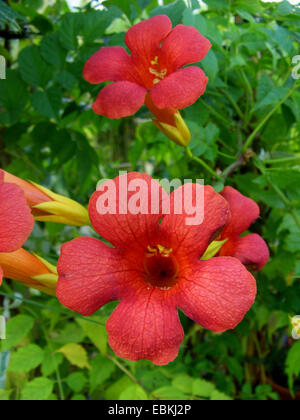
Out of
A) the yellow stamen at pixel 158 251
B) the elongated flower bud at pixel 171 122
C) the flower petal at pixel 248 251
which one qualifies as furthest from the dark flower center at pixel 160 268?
the elongated flower bud at pixel 171 122

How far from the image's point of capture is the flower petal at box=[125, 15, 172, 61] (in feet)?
1.98

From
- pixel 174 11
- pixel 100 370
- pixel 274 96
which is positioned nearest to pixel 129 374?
pixel 100 370

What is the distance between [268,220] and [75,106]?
1.93 ft

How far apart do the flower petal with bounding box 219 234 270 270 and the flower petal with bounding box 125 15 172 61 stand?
0.35m

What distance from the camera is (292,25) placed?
0.82 m

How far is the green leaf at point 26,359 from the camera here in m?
0.79

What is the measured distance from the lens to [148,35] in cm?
61

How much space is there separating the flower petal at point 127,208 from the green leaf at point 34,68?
1.65 feet

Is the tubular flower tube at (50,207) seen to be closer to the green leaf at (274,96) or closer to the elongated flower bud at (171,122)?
the elongated flower bud at (171,122)

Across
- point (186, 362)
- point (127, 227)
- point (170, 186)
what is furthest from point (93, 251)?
point (186, 362)

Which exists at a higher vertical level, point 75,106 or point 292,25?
point 292,25

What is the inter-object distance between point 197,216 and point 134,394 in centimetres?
54
